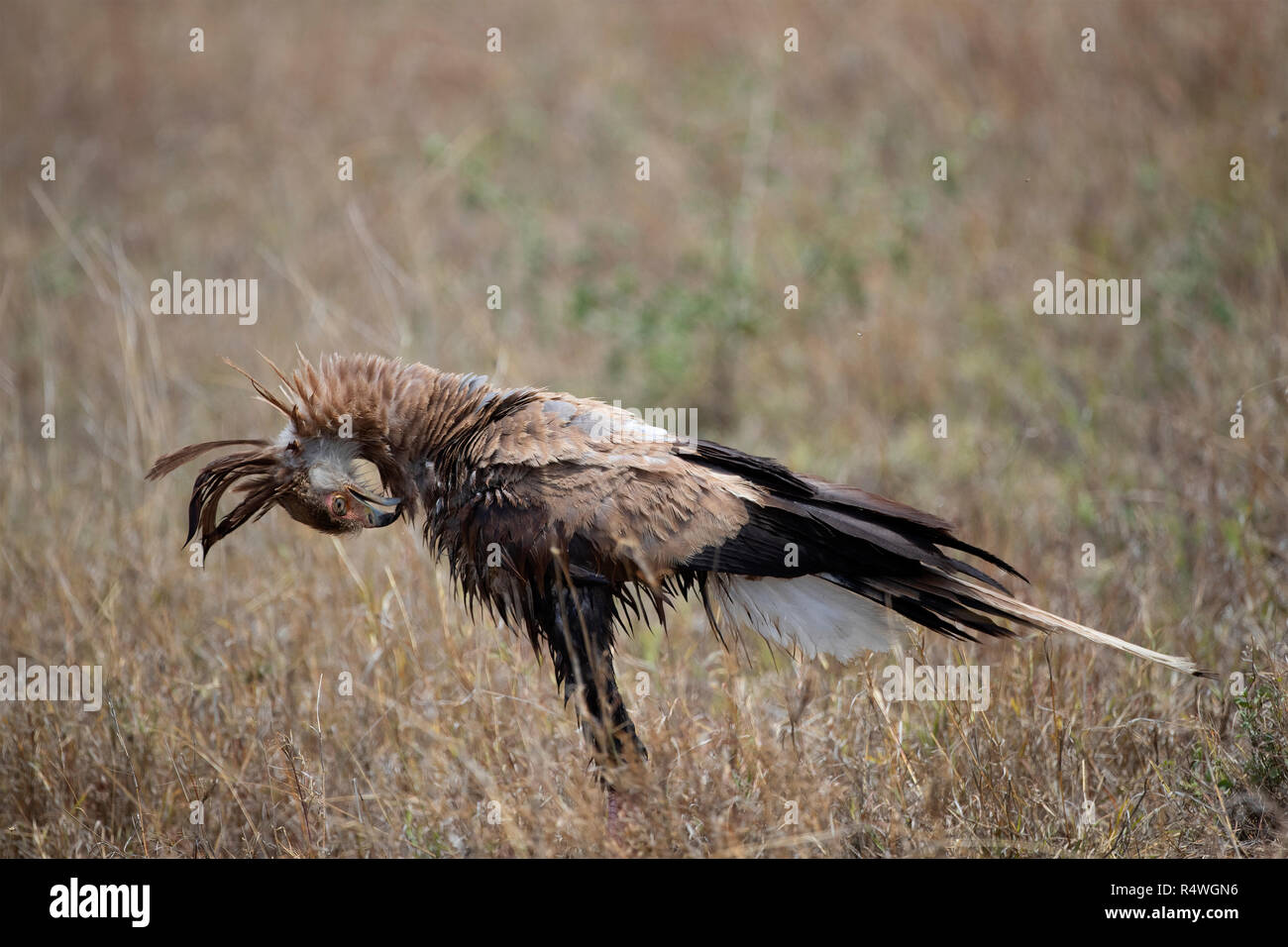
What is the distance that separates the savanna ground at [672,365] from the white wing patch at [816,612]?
0.15 m

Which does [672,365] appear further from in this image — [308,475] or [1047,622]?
[1047,622]

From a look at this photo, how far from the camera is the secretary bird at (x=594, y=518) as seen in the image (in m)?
3.63

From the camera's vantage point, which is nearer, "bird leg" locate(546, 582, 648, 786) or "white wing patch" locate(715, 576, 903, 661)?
"bird leg" locate(546, 582, 648, 786)

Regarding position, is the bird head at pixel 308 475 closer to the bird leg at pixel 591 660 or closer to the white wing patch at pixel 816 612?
the bird leg at pixel 591 660

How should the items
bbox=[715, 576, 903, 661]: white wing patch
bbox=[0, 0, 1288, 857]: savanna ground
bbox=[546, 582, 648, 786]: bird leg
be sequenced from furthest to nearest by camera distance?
bbox=[0, 0, 1288, 857]: savanna ground, bbox=[715, 576, 903, 661]: white wing patch, bbox=[546, 582, 648, 786]: bird leg

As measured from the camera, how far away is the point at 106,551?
575cm

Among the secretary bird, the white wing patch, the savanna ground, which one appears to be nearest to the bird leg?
the secretary bird

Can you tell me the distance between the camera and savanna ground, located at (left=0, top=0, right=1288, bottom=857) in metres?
4.04

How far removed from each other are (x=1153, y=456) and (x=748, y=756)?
375cm

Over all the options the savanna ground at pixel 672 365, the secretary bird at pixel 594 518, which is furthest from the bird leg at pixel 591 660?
the savanna ground at pixel 672 365

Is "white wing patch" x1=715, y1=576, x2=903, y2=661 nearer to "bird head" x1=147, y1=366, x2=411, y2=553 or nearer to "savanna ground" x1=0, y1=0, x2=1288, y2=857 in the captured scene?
"savanna ground" x1=0, y1=0, x2=1288, y2=857
